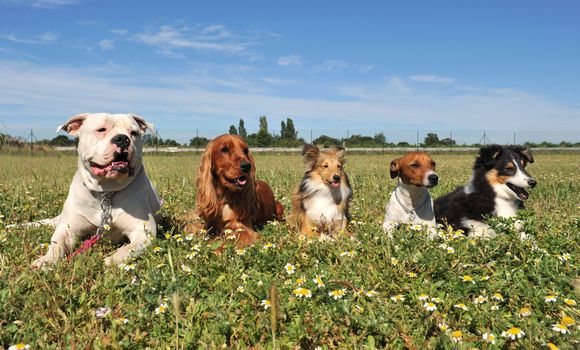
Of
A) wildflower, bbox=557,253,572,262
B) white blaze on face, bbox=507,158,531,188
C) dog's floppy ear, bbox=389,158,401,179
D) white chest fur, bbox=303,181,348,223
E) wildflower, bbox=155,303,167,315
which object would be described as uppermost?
dog's floppy ear, bbox=389,158,401,179

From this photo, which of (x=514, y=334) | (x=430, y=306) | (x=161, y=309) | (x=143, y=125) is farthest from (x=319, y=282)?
(x=143, y=125)

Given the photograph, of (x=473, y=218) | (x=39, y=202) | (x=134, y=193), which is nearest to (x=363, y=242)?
(x=473, y=218)

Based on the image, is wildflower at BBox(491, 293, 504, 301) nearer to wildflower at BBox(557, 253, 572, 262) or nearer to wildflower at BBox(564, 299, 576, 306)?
wildflower at BBox(564, 299, 576, 306)

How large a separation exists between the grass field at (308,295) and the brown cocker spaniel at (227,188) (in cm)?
87

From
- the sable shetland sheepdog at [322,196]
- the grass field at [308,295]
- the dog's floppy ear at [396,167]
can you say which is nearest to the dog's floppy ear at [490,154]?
the dog's floppy ear at [396,167]

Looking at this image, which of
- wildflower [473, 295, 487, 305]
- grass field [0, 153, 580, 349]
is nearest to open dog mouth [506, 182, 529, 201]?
grass field [0, 153, 580, 349]

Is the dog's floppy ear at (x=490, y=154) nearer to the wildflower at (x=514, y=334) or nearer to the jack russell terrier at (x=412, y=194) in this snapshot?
the jack russell terrier at (x=412, y=194)

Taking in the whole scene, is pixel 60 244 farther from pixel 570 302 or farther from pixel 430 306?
pixel 570 302

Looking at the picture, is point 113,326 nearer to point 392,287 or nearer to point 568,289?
point 392,287

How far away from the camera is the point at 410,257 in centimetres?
353

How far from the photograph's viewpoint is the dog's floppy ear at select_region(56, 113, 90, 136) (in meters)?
4.46

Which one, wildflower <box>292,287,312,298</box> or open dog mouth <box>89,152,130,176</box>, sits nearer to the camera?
wildflower <box>292,287,312,298</box>

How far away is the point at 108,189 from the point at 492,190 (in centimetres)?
486

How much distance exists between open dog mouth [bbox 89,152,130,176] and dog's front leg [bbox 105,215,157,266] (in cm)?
64
